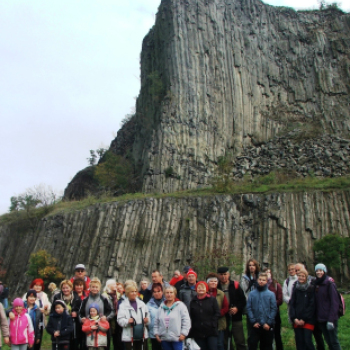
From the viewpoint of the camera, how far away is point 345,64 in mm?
48344

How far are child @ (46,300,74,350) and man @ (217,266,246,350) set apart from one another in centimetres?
357

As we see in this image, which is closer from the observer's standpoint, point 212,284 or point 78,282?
point 212,284

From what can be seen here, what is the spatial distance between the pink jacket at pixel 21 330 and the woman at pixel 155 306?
2.65 m

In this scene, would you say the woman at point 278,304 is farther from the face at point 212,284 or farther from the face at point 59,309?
the face at point 59,309

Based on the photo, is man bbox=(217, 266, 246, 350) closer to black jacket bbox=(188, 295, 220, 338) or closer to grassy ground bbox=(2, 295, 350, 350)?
black jacket bbox=(188, 295, 220, 338)

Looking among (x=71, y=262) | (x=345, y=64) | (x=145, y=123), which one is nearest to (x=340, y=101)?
(x=345, y=64)

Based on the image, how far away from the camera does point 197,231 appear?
105 feet

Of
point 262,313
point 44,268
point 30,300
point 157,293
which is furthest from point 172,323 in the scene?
point 44,268

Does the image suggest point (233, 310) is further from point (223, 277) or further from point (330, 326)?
point (330, 326)

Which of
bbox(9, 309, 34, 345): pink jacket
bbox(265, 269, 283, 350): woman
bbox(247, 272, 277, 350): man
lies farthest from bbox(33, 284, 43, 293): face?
bbox(265, 269, 283, 350): woman

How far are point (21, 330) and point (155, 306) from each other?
117 inches

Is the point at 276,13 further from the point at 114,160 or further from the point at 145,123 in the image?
the point at 114,160

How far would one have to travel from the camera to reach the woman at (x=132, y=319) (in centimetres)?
1091

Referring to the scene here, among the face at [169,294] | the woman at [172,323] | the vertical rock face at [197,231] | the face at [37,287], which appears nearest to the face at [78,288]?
the face at [37,287]
